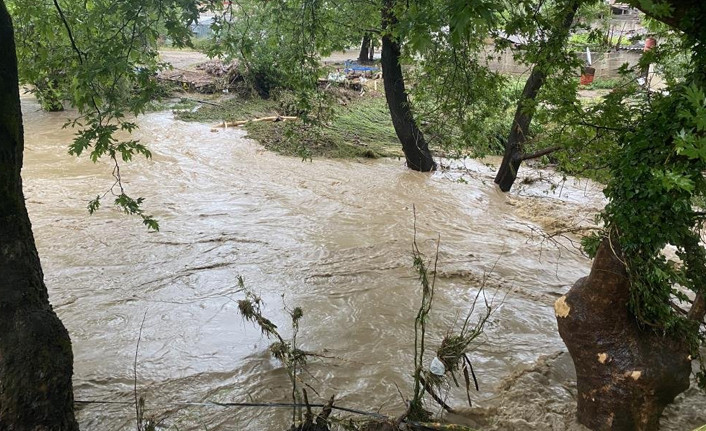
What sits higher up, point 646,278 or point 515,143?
point 515,143

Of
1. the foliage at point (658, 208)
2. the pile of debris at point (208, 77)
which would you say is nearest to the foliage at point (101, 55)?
the foliage at point (658, 208)

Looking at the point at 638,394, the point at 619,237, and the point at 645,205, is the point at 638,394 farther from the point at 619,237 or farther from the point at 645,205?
the point at 645,205

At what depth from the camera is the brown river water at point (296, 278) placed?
411cm

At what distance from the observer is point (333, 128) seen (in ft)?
43.3

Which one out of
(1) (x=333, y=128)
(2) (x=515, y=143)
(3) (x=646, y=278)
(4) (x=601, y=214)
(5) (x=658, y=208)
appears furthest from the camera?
(1) (x=333, y=128)

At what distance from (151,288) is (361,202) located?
406 centimetres

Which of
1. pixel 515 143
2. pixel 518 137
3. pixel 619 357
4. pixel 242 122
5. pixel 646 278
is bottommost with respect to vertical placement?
pixel 242 122

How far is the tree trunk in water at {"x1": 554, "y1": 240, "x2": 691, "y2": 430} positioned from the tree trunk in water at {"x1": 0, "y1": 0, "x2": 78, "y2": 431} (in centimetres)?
322

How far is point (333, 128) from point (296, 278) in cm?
760

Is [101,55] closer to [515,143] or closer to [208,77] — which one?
[515,143]

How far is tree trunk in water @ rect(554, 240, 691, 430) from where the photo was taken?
3.21 meters

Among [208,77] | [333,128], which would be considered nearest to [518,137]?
[333,128]

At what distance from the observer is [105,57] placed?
3.48 m

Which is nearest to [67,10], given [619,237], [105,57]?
[105,57]
